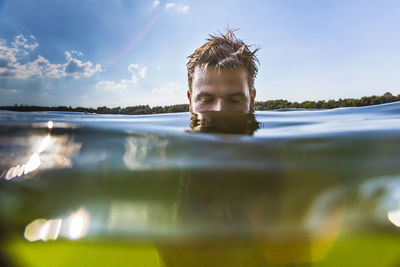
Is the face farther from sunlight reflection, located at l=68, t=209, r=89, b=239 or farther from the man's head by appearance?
sunlight reflection, located at l=68, t=209, r=89, b=239

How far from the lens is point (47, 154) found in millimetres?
2422

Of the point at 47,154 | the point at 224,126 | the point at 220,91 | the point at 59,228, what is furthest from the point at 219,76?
the point at 59,228

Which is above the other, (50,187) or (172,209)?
(50,187)

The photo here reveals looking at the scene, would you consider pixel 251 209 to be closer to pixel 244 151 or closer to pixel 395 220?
pixel 244 151

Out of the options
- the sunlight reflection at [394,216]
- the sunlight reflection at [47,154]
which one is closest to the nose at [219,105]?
the sunlight reflection at [47,154]

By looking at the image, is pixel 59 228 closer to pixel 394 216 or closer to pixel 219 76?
pixel 394 216

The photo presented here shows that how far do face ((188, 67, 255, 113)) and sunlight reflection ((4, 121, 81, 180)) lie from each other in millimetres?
2471

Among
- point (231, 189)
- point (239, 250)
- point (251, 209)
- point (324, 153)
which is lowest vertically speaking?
point (239, 250)

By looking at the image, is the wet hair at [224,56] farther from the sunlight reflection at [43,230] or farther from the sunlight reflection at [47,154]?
the sunlight reflection at [43,230]

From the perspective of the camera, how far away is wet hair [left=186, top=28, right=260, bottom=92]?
4.75 m

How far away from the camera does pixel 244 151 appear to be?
7.29 ft

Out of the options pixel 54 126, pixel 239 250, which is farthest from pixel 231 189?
pixel 54 126

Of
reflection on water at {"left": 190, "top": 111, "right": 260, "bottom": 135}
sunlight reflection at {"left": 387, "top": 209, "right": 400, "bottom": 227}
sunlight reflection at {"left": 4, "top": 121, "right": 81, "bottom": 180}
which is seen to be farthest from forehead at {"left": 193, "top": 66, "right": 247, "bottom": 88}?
sunlight reflection at {"left": 387, "top": 209, "right": 400, "bottom": 227}

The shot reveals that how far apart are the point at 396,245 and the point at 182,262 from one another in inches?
64.4
